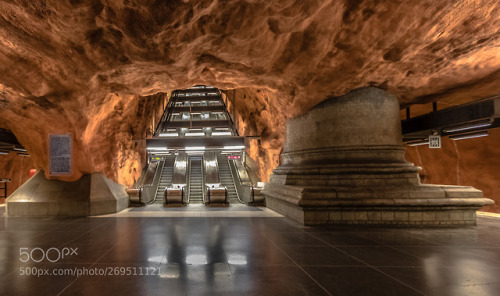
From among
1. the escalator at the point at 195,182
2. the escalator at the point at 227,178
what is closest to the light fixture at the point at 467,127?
the escalator at the point at 227,178

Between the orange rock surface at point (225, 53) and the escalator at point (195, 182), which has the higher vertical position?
the orange rock surface at point (225, 53)

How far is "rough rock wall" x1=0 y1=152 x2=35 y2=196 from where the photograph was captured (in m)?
12.3

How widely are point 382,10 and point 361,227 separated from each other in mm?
4242

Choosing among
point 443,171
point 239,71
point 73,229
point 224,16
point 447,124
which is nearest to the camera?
point 224,16

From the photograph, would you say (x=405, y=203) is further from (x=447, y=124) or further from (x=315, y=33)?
(x=315, y=33)

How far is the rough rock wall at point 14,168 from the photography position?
40.3 ft

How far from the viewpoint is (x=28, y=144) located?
21.7ft

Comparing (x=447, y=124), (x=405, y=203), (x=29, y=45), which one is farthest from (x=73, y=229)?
(x=447, y=124)

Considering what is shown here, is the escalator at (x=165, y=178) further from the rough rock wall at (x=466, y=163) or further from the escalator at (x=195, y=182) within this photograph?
the rough rock wall at (x=466, y=163)

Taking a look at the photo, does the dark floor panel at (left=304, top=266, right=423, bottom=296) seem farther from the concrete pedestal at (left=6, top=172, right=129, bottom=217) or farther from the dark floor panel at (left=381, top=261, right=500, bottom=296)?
the concrete pedestal at (left=6, top=172, right=129, bottom=217)

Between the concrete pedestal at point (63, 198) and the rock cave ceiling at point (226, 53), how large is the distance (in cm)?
39

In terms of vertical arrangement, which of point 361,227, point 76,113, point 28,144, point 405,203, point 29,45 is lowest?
point 361,227

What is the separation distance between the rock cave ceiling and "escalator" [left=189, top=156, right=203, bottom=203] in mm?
4515

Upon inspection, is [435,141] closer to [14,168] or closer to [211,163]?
[211,163]
